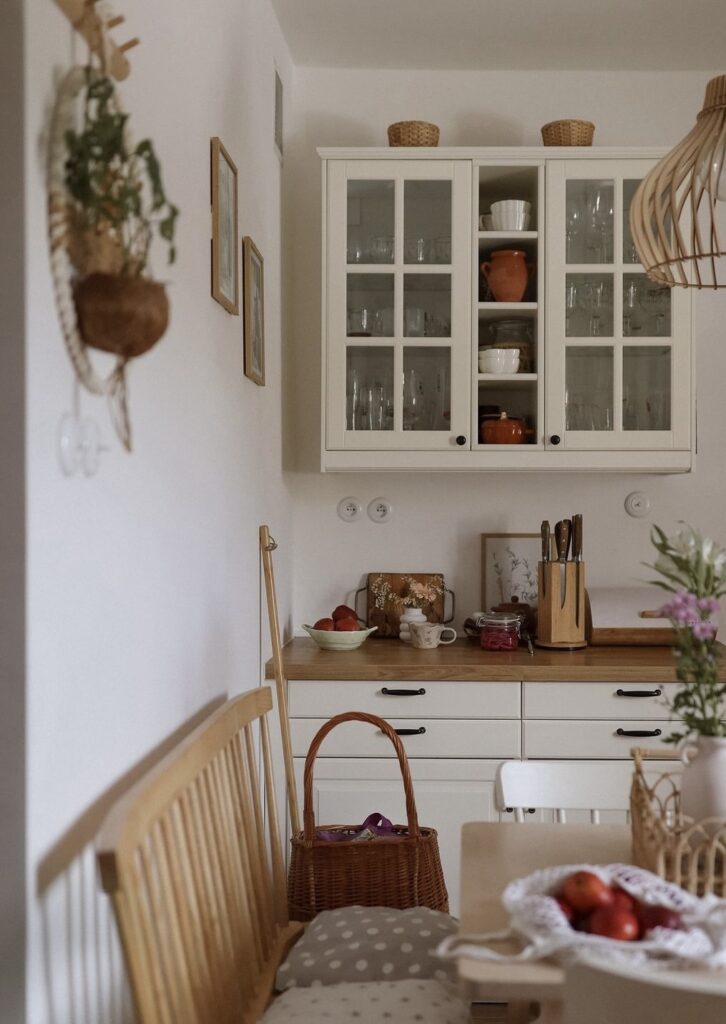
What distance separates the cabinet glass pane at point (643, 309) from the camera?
336 centimetres

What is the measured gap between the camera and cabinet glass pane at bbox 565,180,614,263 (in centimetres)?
337

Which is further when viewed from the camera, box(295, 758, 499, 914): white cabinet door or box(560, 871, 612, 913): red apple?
box(295, 758, 499, 914): white cabinet door

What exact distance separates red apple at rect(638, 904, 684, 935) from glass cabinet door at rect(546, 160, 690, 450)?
2.11m

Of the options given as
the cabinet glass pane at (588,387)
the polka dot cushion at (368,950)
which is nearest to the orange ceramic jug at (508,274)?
the cabinet glass pane at (588,387)

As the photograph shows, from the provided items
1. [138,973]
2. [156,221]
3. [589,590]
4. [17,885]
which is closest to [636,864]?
[138,973]

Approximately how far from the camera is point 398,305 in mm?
3371

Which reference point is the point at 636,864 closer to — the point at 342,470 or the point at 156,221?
the point at 156,221

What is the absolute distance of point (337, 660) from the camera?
124 inches

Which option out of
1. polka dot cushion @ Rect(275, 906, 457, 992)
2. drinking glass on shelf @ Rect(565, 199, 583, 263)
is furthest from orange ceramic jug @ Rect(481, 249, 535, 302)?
polka dot cushion @ Rect(275, 906, 457, 992)

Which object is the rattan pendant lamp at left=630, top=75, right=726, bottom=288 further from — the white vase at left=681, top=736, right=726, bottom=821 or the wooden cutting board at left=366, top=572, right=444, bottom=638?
the wooden cutting board at left=366, top=572, right=444, bottom=638

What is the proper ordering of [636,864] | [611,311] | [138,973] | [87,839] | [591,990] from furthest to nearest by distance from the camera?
1. [611,311]
2. [636,864]
3. [87,839]
4. [138,973]
5. [591,990]

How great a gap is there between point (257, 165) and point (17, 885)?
2241 millimetres

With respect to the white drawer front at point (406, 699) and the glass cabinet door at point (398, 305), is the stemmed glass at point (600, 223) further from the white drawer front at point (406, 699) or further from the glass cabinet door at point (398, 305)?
the white drawer front at point (406, 699)

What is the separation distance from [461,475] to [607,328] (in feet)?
2.31
